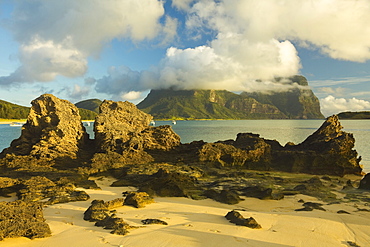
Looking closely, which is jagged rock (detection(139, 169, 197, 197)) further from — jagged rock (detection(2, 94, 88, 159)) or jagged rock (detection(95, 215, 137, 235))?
jagged rock (detection(2, 94, 88, 159))

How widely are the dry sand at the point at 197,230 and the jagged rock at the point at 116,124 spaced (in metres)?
11.2

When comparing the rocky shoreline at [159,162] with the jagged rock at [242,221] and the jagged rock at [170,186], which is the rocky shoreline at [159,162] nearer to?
the jagged rock at [170,186]

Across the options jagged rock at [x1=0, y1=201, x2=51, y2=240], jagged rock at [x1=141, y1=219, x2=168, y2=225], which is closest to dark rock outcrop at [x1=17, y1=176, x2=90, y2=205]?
jagged rock at [x1=0, y1=201, x2=51, y2=240]

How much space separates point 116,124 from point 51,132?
5.39 metres

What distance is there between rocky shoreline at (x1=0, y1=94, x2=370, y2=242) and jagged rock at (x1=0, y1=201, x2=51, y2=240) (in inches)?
141

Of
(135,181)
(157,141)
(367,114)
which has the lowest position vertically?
(135,181)

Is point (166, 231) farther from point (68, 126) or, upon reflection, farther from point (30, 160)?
point (68, 126)

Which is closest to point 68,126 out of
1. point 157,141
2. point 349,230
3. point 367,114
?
point 157,141

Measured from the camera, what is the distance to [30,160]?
17.9 meters

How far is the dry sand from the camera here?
5988 mm

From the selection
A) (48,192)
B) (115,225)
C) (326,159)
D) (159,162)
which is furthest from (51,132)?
(326,159)

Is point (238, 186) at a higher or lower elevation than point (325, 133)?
lower

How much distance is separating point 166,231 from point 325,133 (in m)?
23.3

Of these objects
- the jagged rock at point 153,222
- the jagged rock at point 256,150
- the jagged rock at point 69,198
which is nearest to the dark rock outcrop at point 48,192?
the jagged rock at point 69,198
